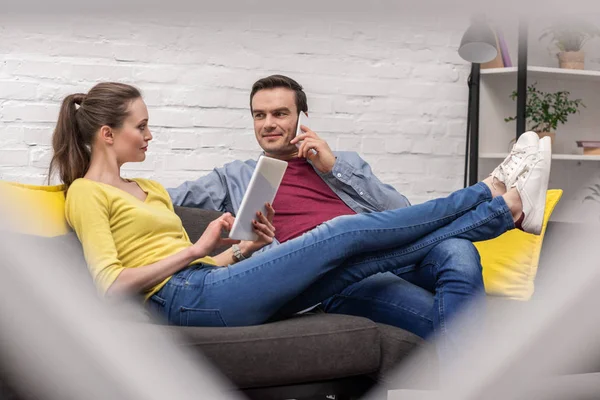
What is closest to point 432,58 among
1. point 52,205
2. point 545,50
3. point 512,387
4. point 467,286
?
point 545,50

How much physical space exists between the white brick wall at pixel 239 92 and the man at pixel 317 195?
247 mm

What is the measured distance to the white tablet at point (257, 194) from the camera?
128 cm

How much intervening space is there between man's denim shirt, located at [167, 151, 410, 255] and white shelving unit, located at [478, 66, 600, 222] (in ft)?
3.07

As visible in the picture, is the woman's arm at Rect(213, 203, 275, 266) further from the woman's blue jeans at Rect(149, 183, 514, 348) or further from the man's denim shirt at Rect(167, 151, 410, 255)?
the man's denim shirt at Rect(167, 151, 410, 255)

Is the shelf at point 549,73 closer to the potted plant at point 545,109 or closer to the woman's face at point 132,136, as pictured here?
the potted plant at point 545,109

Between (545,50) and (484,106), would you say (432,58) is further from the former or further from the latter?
(545,50)

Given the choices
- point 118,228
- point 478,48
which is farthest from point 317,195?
point 478,48

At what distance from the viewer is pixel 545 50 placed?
2824mm

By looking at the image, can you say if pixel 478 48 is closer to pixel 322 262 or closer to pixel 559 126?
pixel 559 126

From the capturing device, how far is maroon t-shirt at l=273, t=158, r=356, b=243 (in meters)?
1.81

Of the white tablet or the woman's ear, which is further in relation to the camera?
the woman's ear

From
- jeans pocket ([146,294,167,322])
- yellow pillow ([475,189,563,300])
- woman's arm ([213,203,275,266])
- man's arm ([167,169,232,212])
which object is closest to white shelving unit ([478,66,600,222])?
yellow pillow ([475,189,563,300])

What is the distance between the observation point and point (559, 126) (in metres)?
2.91

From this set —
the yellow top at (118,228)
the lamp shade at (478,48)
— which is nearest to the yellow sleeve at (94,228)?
the yellow top at (118,228)
